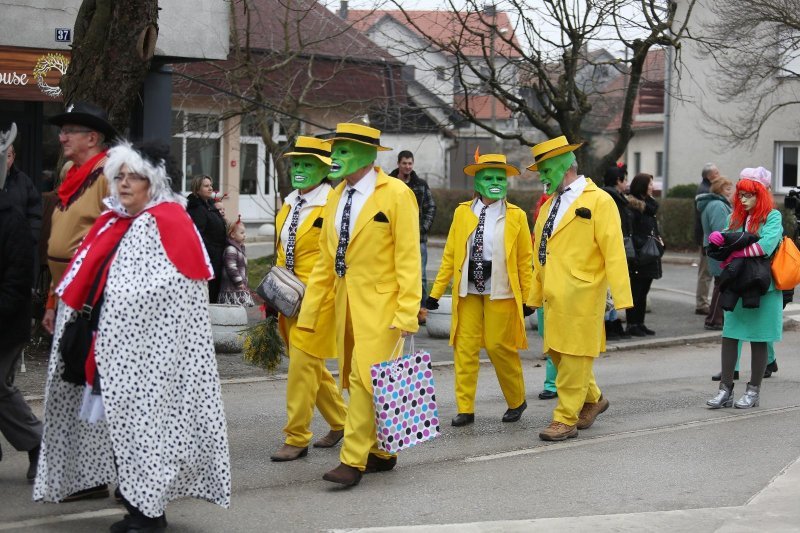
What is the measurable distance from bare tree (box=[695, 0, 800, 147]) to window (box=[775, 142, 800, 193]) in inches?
40.8

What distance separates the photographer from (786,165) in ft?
115

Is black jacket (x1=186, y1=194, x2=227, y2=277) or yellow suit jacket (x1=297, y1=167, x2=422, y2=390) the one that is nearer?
yellow suit jacket (x1=297, y1=167, x2=422, y2=390)

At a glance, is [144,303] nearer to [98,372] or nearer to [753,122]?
[98,372]

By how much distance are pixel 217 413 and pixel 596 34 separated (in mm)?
10416

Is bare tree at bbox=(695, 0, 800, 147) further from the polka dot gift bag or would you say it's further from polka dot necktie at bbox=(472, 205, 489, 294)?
the polka dot gift bag

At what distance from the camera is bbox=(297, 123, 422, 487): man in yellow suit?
718cm

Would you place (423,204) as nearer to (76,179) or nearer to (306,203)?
(306,203)

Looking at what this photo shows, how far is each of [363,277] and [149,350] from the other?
1.83 meters

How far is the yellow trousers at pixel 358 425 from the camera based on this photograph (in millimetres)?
7121

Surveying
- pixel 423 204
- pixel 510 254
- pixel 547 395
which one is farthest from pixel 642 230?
pixel 510 254

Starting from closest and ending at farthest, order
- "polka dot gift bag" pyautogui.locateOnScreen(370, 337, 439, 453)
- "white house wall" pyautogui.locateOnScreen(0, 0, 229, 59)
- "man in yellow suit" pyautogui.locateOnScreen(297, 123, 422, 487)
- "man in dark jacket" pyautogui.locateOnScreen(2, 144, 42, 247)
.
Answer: "polka dot gift bag" pyautogui.locateOnScreen(370, 337, 439, 453) < "man in yellow suit" pyautogui.locateOnScreen(297, 123, 422, 487) < "man in dark jacket" pyautogui.locateOnScreen(2, 144, 42, 247) < "white house wall" pyautogui.locateOnScreen(0, 0, 229, 59)

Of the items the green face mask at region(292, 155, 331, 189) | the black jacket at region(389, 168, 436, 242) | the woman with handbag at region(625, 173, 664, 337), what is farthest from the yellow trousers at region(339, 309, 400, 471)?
the black jacket at region(389, 168, 436, 242)

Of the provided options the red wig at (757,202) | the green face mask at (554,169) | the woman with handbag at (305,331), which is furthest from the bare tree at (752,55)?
the woman with handbag at (305,331)

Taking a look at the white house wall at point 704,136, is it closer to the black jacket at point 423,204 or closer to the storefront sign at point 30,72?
the black jacket at point 423,204
